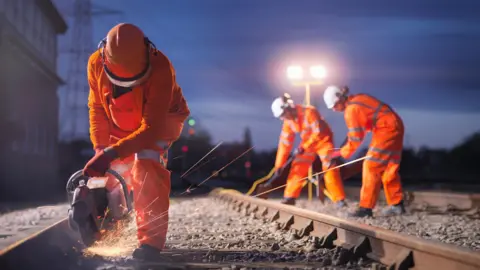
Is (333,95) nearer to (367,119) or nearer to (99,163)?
(367,119)

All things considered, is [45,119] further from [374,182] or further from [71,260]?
[71,260]

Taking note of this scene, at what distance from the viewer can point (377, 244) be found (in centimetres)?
442

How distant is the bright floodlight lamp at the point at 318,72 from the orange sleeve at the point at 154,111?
9547 millimetres

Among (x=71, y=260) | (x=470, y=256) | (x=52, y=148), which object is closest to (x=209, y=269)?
(x=71, y=260)

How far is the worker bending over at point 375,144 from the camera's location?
8.31 metres

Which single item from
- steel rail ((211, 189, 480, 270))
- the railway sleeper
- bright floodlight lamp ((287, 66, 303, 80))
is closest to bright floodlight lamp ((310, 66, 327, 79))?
bright floodlight lamp ((287, 66, 303, 80))

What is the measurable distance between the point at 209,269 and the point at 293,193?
20.2 feet

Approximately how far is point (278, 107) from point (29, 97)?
22916 mm

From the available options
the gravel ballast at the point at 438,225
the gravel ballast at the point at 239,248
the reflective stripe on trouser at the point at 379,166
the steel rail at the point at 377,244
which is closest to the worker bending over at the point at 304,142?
the gravel ballast at the point at 438,225

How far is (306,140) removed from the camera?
9992mm

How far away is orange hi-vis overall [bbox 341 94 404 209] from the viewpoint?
8328mm

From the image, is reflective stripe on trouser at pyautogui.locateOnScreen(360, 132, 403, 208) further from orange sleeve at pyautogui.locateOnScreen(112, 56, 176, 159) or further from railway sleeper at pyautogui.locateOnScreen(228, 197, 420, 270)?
orange sleeve at pyautogui.locateOnScreen(112, 56, 176, 159)

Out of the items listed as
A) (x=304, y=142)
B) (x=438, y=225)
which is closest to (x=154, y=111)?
(x=438, y=225)

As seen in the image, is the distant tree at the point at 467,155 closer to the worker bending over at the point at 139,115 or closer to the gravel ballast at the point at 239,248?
the gravel ballast at the point at 239,248
